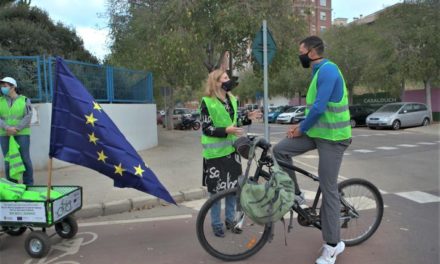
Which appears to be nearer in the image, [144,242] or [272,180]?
[272,180]

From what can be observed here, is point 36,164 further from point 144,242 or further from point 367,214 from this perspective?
point 367,214

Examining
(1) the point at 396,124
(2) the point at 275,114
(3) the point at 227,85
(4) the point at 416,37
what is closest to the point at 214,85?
(3) the point at 227,85

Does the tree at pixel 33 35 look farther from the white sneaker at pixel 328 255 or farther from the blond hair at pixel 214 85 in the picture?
the white sneaker at pixel 328 255

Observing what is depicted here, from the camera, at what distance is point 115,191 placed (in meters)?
6.97

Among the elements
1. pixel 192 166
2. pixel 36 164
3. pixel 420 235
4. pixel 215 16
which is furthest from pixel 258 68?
pixel 420 235

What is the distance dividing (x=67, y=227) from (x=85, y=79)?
600 centimetres

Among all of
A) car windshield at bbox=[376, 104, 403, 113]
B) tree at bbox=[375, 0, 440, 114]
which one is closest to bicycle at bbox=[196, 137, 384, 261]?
tree at bbox=[375, 0, 440, 114]

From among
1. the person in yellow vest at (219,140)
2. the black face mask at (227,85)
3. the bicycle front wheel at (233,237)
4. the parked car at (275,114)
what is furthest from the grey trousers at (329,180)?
the parked car at (275,114)

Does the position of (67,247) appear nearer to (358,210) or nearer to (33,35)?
(358,210)

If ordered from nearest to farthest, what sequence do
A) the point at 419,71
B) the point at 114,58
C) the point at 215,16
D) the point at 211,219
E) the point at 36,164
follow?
the point at 211,219 < the point at 36,164 < the point at 215,16 < the point at 114,58 < the point at 419,71

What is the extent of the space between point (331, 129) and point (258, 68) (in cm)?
1146

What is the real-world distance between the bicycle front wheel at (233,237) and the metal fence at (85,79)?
19.3 ft

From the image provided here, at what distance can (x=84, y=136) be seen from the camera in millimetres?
4418

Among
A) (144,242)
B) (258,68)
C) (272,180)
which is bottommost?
(144,242)
